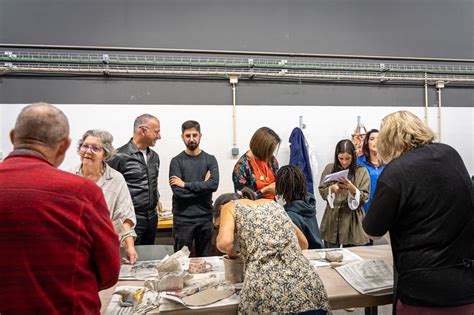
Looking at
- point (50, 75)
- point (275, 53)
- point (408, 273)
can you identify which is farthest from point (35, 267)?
point (275, 53)

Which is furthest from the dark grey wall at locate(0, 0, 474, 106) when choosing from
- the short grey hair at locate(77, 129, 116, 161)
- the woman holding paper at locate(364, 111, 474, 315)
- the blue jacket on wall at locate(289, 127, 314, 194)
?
the woman holding paper at locate(364, 111, 474, 315)

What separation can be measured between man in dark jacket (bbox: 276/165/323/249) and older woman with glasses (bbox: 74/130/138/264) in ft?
2.97

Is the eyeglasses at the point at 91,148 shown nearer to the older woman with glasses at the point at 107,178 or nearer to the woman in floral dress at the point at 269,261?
the older woman with glasses at the point at 107,178

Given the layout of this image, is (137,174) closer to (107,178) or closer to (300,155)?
(107,178)

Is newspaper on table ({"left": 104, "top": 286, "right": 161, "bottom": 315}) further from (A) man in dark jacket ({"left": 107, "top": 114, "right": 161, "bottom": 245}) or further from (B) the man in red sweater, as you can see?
(A) man in dark jacket ({"left": 107, "top": 114, "right": 161, "bottom": 245})

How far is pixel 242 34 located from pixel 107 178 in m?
2.73

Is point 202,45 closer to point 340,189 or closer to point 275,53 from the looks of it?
point 275,53

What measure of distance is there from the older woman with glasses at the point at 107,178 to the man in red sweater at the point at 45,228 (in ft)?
2.75

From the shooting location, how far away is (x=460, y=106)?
430cm

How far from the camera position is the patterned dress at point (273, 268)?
4.24 feet

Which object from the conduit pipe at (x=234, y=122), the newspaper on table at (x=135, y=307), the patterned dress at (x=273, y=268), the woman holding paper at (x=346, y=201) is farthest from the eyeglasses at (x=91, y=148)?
the conduit pipe at (x=234, y=122)

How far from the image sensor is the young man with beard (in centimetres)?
270

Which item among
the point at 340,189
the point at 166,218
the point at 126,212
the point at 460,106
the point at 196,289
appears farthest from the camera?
the point at 460,106

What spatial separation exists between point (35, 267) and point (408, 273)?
1.32 meters
